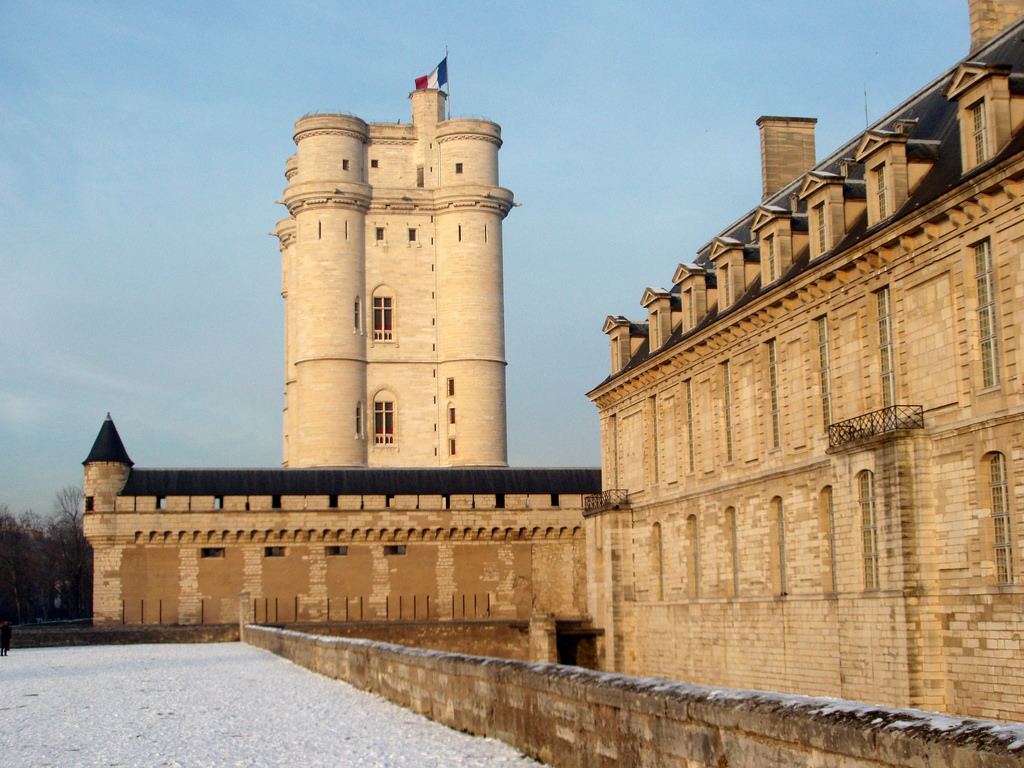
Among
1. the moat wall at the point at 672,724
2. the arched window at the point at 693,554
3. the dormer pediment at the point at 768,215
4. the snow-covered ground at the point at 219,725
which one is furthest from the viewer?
the arched window at the point at 693,554

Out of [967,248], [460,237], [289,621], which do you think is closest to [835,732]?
[967,248]

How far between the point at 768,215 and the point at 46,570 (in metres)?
67.6

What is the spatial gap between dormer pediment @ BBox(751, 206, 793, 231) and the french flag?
3623 cm

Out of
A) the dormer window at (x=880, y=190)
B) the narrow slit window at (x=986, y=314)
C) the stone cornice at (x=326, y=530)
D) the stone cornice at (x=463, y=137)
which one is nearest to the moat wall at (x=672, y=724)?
the narrow slit window at (x=986, y=314)

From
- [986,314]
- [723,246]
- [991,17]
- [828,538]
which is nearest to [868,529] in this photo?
[828,538]

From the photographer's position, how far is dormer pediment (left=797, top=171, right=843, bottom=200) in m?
22.6

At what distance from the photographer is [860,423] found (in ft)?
67.9

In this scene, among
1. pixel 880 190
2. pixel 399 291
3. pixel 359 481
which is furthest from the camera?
pixel 399 291

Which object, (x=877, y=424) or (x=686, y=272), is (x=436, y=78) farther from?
(x=877, y=424)

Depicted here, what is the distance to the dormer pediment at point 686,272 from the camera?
2983 cm

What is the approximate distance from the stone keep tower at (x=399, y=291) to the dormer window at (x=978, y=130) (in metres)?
38.0

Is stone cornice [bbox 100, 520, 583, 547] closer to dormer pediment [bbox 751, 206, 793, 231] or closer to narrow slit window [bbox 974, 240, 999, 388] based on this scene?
dormer pediment [bbox 751, 206, 793, 231]

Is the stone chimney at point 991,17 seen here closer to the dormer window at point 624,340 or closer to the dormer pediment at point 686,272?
the dormer pediment at point 686,272

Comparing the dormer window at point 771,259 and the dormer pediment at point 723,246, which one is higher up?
the dormer pediment at point 723,246
